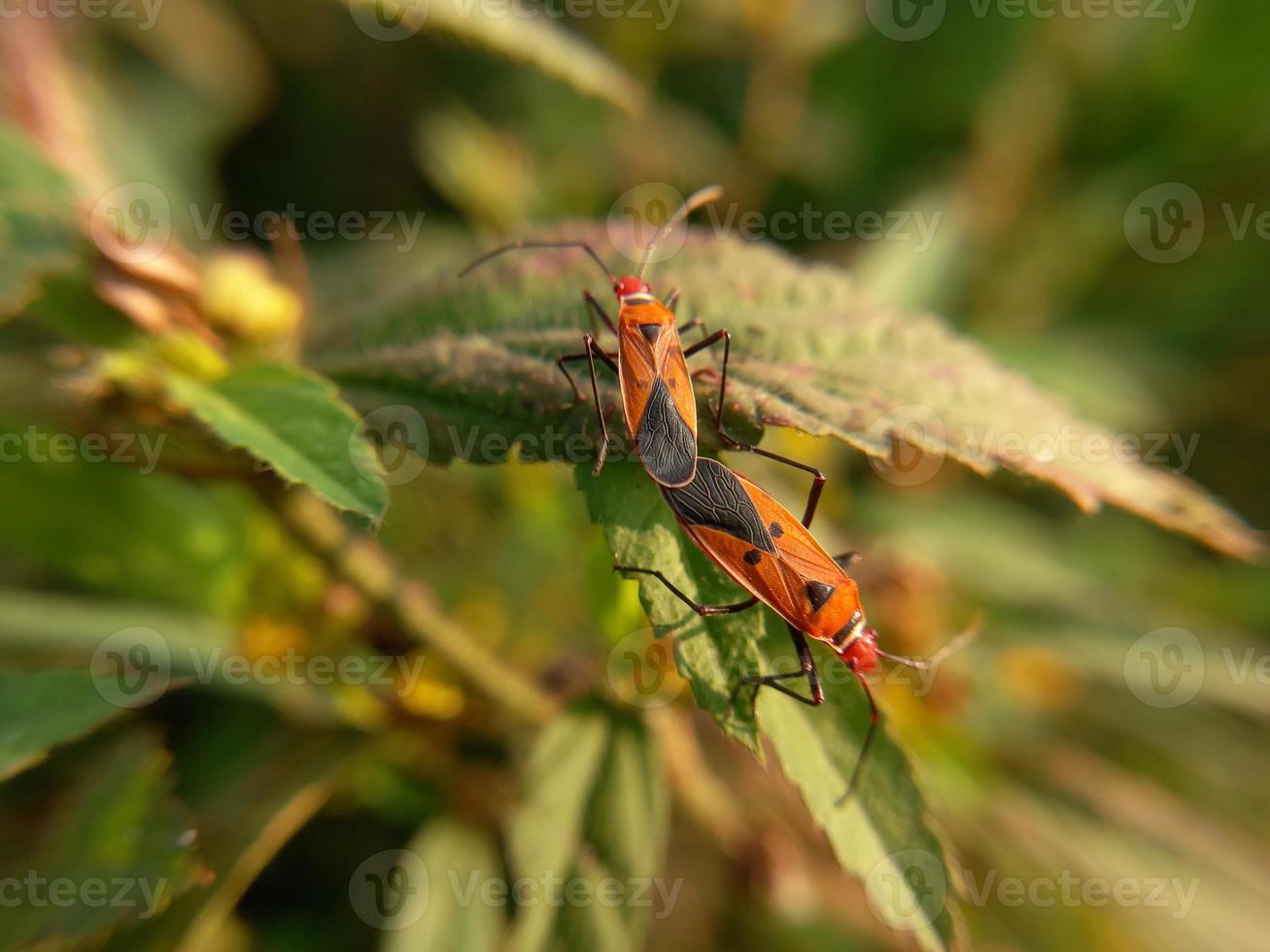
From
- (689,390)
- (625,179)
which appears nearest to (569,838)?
(689,390)

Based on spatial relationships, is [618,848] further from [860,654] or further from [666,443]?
[666,443]

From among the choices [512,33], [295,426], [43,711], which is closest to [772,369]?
[295,426]

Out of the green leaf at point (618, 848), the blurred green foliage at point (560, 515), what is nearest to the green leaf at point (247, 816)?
the blurred green foliage at point (560, 515)

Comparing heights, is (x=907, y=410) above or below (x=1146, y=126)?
below

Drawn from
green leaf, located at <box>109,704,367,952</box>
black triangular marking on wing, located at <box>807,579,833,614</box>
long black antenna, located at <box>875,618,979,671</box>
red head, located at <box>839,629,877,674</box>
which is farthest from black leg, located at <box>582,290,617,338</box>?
green leaf, located at <box>109,704,367,952</box>

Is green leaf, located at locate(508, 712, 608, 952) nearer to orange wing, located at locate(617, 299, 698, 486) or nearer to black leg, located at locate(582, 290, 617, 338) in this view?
orange wing, located at locate(617, 299, 698, 486)

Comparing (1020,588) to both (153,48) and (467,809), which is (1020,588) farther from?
(153,48)
